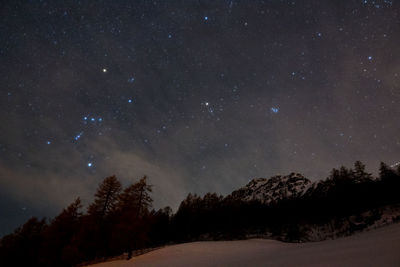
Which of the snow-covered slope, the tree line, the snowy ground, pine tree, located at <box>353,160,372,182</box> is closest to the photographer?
the snowy ground

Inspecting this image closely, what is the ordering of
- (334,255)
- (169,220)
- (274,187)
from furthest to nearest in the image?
(274,187), (169,220), (334,255)

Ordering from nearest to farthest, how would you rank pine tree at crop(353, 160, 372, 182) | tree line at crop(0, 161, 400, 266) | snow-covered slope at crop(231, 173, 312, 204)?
tree line at crop(0, 161, 400, 266)
pine tree at crop(353, 160, 372, 182)
snow-covered slope at crop(231, 173, 312, 204)

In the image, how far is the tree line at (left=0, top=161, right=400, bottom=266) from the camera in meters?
22.3

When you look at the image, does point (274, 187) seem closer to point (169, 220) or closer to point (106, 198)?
point (169, 220)

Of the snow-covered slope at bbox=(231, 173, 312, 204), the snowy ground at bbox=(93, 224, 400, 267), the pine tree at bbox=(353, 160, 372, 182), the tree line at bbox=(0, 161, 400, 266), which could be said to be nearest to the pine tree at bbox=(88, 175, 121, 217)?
the tree line at bbox=(0, 161, 400, 266)

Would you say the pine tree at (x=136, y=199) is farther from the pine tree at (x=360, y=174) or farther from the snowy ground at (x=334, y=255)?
the pine tree at (x=360, y=174)

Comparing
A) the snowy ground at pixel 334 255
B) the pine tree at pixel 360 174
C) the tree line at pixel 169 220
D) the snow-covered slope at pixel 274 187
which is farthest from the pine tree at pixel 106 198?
the snow-covered slope at pixel 274 187

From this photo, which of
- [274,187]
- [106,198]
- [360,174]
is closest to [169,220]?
[106,198]

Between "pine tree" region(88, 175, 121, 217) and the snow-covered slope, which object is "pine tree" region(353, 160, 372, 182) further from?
the snow-covered slope

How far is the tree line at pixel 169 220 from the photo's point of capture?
73.2ft

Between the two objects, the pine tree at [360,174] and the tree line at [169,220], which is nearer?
the tree line at [169,220]

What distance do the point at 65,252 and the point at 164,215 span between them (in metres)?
35.1

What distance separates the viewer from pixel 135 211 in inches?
867

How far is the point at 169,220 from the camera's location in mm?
54562
